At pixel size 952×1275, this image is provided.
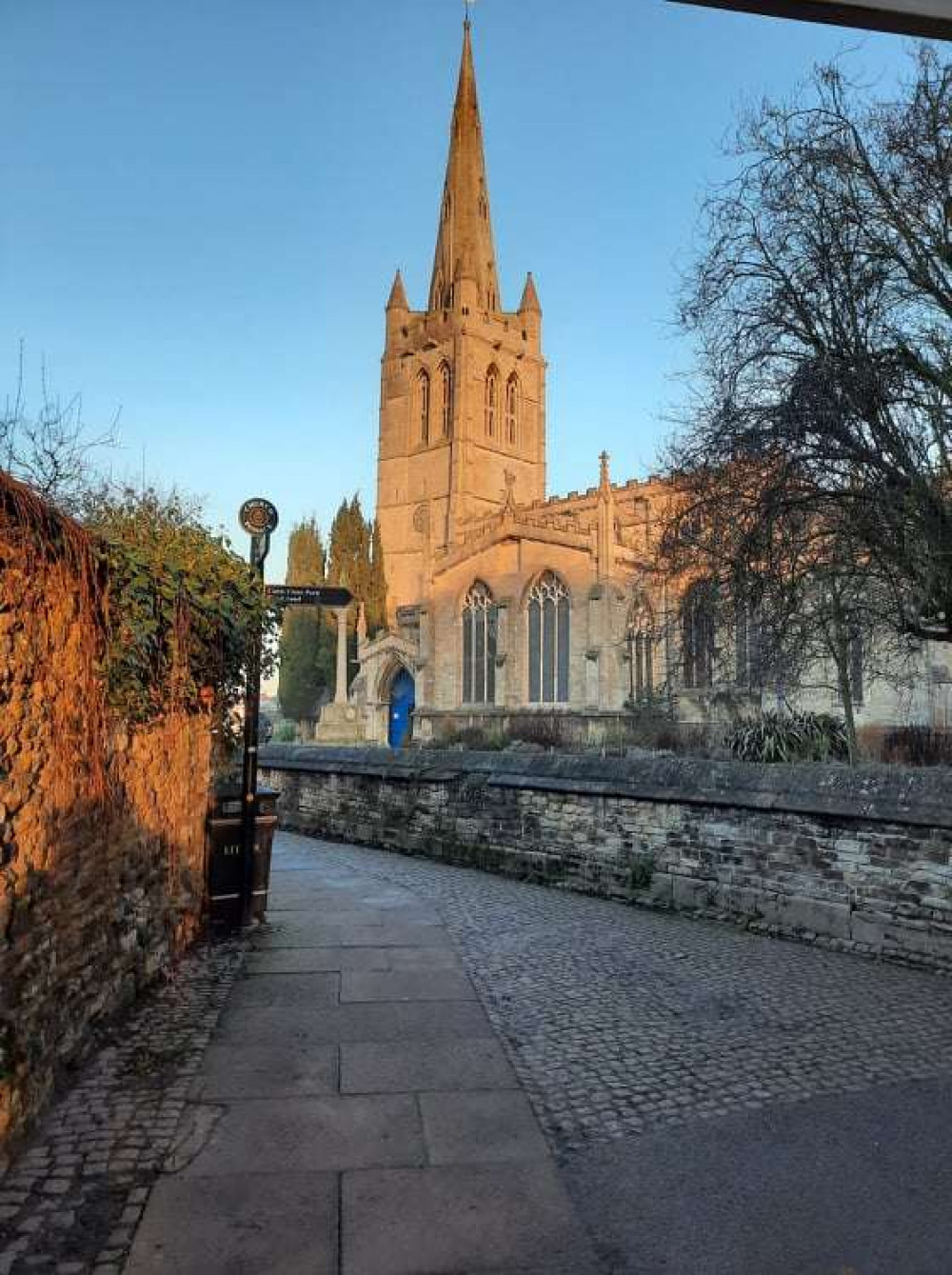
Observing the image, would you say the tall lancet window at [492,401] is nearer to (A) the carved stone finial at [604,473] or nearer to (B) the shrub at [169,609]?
(A) the carved stone finial at [604,473]

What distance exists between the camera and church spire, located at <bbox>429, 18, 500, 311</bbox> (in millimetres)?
60250

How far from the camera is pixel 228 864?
7.35 m

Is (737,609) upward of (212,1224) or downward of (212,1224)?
upward

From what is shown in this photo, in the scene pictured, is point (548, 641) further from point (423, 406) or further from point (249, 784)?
point (249, 784)

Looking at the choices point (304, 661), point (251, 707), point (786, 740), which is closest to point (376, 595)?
point (304, 661)

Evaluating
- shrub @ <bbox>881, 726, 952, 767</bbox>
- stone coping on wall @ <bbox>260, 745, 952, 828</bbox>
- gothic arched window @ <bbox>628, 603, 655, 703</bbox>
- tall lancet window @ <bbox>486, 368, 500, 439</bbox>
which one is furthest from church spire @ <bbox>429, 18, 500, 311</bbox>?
stone coping on wall @ <bbox>260, 745, 952, 828</bbox>

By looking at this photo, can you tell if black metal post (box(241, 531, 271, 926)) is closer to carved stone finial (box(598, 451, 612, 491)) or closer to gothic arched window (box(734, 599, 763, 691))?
gothic arched window (box(734, 599, 763, 691))

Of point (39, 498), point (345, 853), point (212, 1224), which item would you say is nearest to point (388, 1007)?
point (212, 1224)

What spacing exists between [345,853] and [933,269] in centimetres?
989

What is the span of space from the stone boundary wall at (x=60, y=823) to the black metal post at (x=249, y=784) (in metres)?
1.38

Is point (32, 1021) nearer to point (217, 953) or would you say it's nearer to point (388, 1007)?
point (388, 1007)

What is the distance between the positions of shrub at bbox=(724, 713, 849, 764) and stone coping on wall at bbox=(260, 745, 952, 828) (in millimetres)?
6154

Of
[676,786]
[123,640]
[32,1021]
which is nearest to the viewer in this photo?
[32,1021]

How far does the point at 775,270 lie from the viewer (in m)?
9.29
